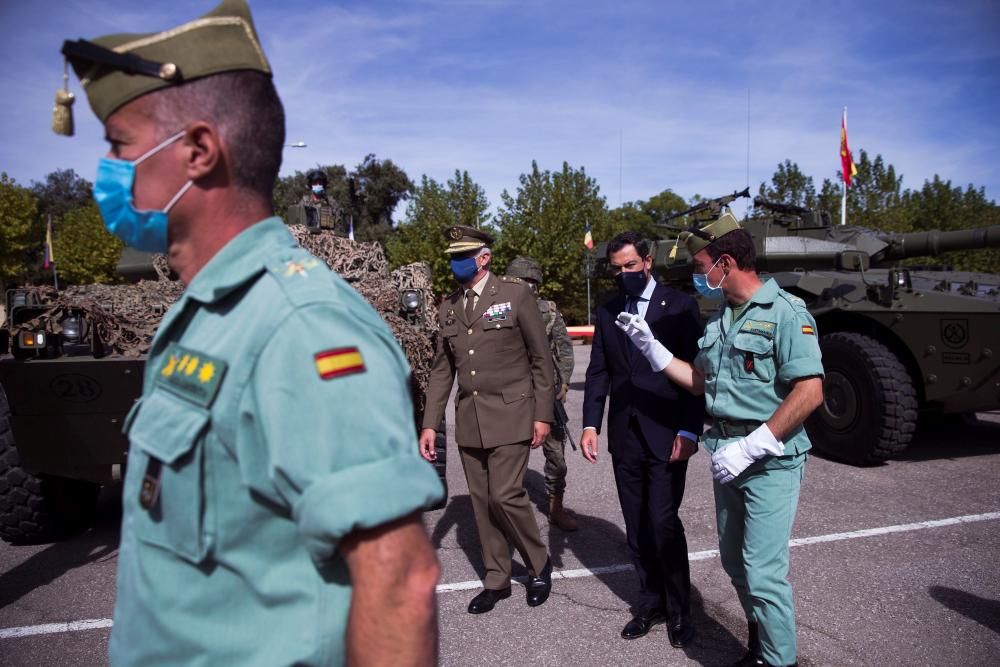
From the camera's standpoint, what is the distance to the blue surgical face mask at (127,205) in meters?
1.25

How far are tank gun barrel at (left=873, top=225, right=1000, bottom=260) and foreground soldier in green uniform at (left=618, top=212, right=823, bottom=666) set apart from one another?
681cm

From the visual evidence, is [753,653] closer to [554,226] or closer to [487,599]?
[487,599]

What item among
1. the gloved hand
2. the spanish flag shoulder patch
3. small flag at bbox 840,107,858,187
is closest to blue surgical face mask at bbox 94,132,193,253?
the spanish flag shoulder patch

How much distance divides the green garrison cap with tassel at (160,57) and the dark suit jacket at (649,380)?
2.83 metres

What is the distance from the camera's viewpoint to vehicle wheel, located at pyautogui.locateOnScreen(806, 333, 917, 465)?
6.61 meters

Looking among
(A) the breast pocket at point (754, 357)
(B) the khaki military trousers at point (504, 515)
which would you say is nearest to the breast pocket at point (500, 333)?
(B) the khaki military trousers at point (504, 515)

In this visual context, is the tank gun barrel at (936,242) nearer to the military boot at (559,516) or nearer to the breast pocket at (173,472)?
the military boot at (559,516)

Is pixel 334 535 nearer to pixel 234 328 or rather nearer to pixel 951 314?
pixel 234 328

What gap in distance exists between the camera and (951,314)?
6.68m

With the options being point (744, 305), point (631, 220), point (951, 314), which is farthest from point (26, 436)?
point (631, 220)

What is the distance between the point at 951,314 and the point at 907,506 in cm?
207

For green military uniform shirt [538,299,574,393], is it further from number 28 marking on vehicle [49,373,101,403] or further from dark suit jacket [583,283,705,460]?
number 28 marking on vehicle [49,373,101,403]

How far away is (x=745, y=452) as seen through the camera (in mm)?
2941

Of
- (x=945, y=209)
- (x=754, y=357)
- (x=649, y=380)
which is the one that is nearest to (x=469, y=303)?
(x=649, y=380)
